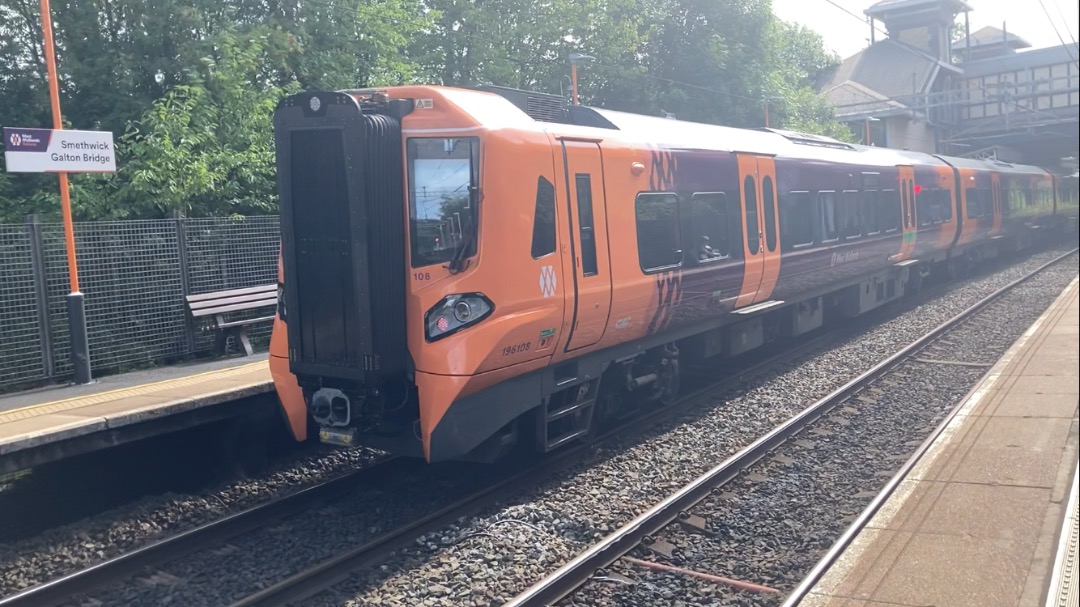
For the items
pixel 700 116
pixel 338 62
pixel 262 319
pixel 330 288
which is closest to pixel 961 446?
pixel 330 288

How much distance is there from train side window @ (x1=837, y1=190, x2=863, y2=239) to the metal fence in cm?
791

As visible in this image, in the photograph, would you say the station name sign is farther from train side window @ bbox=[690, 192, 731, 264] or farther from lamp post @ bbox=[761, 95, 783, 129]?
lamp post @ bbox=[761, 95, 783, 129]

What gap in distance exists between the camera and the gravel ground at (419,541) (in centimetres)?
563

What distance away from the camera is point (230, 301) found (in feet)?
37.3

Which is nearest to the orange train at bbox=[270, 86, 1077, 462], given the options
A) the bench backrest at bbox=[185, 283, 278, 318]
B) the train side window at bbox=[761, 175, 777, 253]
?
the train side window at bbox=[761, 175, 777, 253]

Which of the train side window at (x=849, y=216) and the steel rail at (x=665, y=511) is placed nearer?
the steel rail at (x=665, y=511)

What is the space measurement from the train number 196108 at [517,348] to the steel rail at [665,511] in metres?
1.39

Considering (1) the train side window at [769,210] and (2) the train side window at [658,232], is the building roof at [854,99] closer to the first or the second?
(1) the train side window at [769,210]

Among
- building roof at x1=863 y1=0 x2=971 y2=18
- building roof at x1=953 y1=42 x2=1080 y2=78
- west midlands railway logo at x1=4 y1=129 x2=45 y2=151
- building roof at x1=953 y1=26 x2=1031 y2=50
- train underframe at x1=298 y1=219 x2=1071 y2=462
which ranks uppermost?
building roof at x1=953 y1=26 x2=1031 y2=50

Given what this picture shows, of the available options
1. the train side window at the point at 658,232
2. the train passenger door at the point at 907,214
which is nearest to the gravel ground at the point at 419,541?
the train side window at the point at 658,232

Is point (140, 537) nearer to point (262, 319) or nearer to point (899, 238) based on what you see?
point (262, 319)

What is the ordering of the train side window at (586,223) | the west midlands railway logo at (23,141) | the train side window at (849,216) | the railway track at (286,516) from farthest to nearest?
the train side window at (849,216) < the west midlands railway logo at (23,141) < the train side window at (586,223) < the railway track at (286,516)

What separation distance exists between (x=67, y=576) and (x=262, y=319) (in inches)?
229

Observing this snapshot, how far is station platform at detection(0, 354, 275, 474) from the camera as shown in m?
6.66
